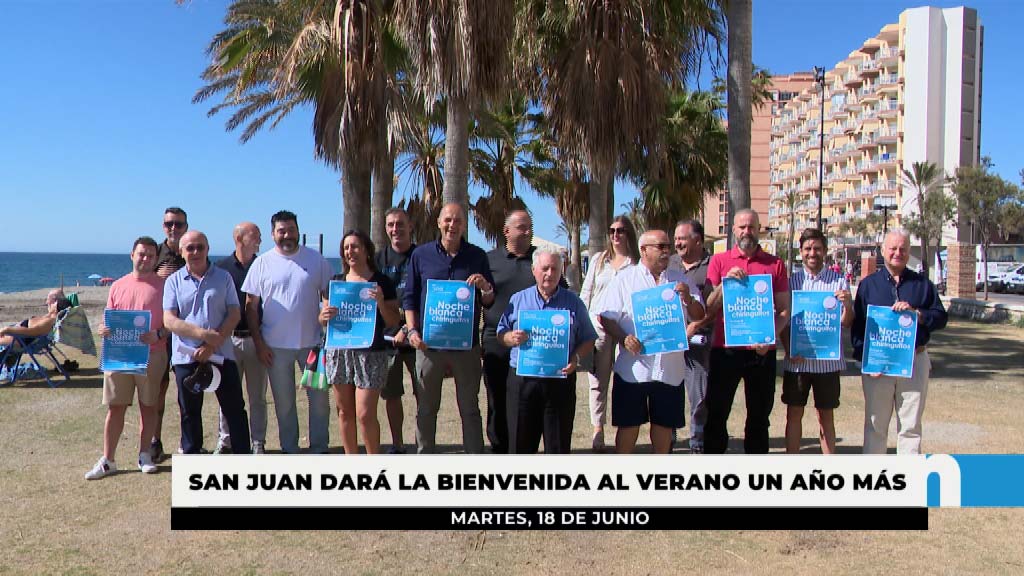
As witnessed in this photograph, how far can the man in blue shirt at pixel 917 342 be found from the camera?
564 centimetres

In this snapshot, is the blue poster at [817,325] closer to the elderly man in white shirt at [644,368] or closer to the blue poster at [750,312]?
the blue poster at [750,312]

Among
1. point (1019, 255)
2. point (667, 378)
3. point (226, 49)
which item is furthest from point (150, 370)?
point (1019, 255)

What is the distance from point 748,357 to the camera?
5742 mm

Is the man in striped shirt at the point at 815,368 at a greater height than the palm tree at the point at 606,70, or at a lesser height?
lesser

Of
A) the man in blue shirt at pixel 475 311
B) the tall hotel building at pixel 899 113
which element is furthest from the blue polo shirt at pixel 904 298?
the tall hotel building at pixel 899 113

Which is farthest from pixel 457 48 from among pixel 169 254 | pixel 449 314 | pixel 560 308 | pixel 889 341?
pixel 889 341

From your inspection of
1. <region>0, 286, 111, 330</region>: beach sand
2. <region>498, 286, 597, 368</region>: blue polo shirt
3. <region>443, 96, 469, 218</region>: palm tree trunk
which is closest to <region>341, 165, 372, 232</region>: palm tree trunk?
<region>443, 96, 469, 218</region>: palm tree trunk

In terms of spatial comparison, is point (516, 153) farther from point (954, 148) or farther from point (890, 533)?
point (954, 148)

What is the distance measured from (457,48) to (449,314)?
199 inches

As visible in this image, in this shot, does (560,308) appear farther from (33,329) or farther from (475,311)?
(33,329)

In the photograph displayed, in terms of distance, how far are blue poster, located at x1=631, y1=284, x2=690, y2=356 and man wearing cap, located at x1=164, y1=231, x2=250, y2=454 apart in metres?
3.07

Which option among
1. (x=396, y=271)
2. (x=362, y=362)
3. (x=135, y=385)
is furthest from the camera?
(x=396, y=271)

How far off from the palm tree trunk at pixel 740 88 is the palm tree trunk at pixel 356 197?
5901 mm

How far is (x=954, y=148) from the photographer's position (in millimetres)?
77812
